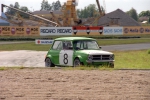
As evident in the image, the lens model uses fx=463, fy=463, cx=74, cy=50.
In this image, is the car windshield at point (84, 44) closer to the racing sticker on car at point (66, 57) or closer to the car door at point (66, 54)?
the car door at point (66, 54)

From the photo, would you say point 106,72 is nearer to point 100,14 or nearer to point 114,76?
point 114,76

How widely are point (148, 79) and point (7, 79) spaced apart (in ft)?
12.9

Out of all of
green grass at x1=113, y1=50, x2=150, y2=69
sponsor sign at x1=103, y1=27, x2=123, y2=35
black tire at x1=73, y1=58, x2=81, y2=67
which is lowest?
green grass at x1=113, y1=50, x2=150, y2=69

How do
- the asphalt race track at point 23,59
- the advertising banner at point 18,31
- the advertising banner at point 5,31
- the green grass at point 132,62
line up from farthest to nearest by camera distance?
the advertising banner at point 18,31 < the advertising banner at point 5,31 < the asphalt race track at point 23,59 < the green grass at point 132,62

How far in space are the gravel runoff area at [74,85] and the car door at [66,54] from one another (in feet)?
18.3

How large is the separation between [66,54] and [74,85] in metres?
8.82

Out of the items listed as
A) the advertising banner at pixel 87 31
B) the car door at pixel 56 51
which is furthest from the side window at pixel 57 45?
the advertising banner at pixel 87 31

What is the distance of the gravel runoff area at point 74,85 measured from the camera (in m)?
10.3

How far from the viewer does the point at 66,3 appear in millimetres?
87312

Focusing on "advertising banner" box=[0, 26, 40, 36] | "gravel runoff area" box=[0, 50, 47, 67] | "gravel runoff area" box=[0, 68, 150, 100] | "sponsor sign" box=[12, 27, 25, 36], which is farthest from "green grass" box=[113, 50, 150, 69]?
"sponsor sign" box=[12, 27, 25, 36]

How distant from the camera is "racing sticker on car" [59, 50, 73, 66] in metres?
20.2

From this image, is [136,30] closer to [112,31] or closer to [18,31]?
[112,31]

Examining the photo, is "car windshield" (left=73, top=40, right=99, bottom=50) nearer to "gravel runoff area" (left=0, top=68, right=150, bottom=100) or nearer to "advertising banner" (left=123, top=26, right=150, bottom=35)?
"gravel runoff area" (left=0, top=68, right=150, bottom=100)

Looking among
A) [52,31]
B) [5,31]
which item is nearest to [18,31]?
[5,31]
